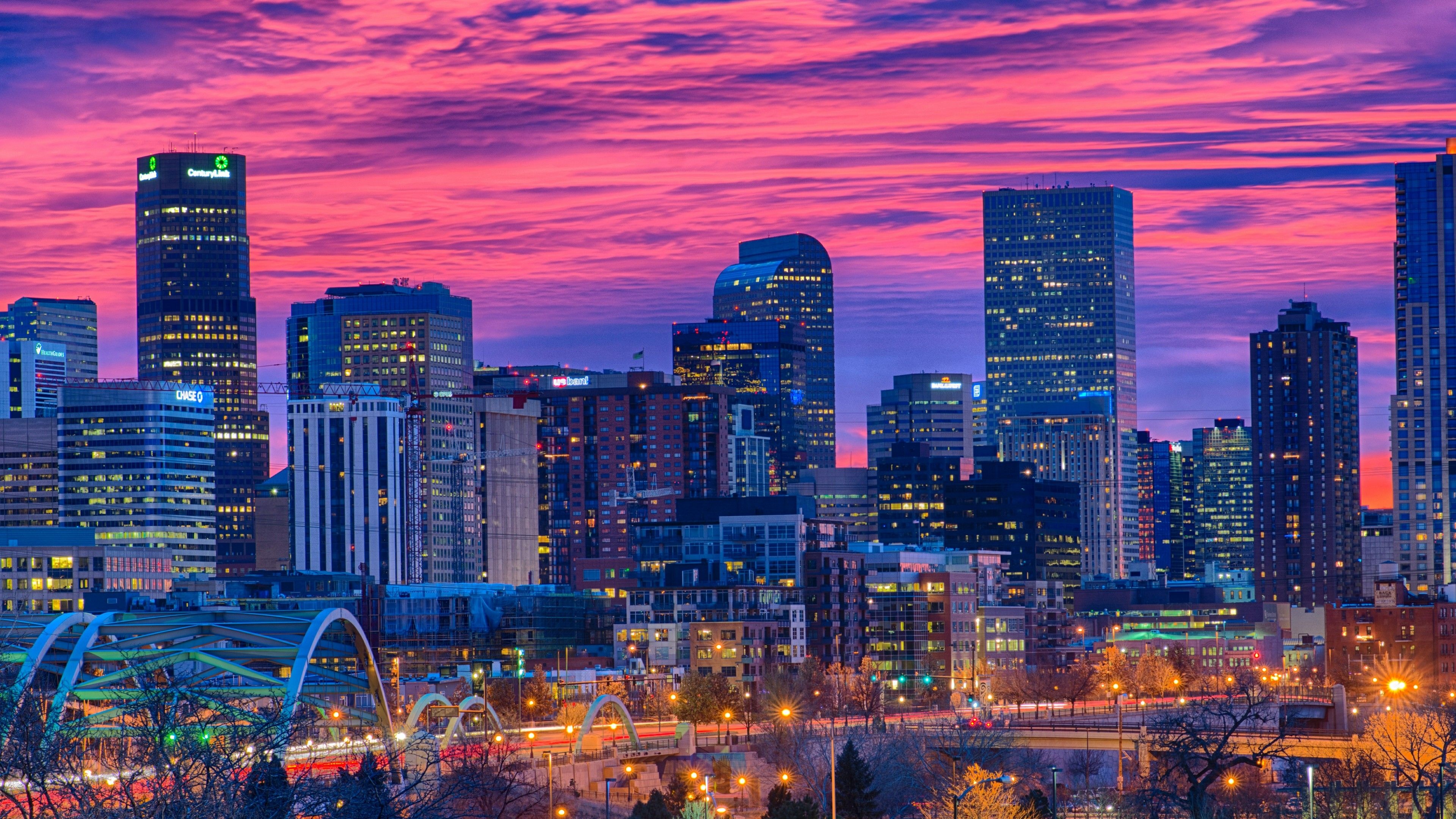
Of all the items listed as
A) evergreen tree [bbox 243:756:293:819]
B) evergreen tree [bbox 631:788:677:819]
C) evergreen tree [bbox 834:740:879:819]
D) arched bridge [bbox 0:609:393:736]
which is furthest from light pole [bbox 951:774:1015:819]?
arched bridge [bbox 0:609:393:736]

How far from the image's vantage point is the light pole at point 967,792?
306 feet

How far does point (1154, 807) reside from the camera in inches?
5059

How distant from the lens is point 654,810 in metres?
126

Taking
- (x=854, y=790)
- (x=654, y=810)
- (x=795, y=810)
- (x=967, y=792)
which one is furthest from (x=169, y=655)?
(x=967, y=792)

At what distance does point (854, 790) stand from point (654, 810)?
41.3ft

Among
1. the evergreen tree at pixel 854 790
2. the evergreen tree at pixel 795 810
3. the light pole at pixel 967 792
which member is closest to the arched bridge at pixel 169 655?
the evergreen tree at pixel 795 810

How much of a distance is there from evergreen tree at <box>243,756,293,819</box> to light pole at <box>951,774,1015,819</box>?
26.4 metres

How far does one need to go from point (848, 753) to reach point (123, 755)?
5998cm

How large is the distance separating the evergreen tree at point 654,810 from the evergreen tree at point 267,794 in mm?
47587

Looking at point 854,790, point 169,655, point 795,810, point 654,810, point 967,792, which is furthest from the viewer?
point 169,655

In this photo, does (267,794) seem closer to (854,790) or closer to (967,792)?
(967,792)

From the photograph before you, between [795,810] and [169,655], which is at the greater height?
[169,655]

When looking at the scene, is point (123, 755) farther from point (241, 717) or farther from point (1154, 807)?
point (1154, 807)

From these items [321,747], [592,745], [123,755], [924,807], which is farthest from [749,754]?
[123,755]
